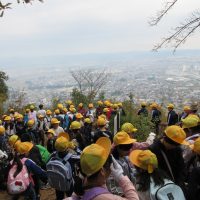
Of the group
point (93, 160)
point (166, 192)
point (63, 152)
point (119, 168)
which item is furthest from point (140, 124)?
point (93, 160)

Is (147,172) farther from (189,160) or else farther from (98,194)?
(189,160)

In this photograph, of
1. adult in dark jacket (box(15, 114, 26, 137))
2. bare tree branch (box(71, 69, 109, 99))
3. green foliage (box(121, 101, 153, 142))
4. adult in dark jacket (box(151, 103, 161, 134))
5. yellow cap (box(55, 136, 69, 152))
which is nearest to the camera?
yellow cap (box(55, 136, 69, 152))

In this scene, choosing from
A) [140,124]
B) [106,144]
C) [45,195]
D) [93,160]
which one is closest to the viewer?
[93,160]

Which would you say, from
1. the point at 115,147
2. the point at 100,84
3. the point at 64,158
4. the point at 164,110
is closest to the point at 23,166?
the point at 64,158

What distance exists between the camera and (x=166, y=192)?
388cm

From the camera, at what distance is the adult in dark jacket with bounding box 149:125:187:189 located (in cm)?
482

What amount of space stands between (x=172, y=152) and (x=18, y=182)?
2567 millimetres

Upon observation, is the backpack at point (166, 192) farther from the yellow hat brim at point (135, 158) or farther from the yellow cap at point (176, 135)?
the yellow cap at point (176, 135)

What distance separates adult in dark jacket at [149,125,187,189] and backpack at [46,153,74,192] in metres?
1.54

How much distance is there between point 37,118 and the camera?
14250 mm

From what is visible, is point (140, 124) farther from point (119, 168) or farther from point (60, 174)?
point (119, 168)

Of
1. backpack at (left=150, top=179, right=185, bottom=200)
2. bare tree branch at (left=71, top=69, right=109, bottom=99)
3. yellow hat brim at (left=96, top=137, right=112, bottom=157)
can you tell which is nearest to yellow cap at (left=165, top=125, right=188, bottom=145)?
backpack at (left=150, top=179, right=185, bottom=200)

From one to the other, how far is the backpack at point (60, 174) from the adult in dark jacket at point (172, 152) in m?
1.54

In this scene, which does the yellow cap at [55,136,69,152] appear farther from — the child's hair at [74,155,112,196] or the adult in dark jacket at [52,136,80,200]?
the child's hair at [74,155,112,196]
